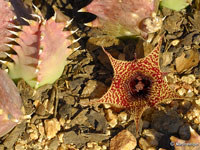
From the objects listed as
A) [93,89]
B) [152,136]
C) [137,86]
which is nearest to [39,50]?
[93,89]

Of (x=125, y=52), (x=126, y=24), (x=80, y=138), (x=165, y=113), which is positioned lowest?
(x=80, y=138)

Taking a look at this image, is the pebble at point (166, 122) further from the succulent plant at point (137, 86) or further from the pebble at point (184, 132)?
the succulent plant at point (137, 86)

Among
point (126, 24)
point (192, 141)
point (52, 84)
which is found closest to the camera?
point (192, 141)

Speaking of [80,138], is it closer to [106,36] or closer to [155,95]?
[155,95]

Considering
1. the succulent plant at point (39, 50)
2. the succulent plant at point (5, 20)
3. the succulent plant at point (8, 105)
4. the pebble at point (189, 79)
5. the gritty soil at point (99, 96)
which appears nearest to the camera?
the succulent plant at point (8, 105)

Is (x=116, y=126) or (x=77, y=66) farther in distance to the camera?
(x=77, y=66)

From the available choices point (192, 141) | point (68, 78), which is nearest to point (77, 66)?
point (68, 78)

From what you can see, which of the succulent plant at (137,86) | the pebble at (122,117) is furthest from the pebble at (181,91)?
the pebble at (122,117)
